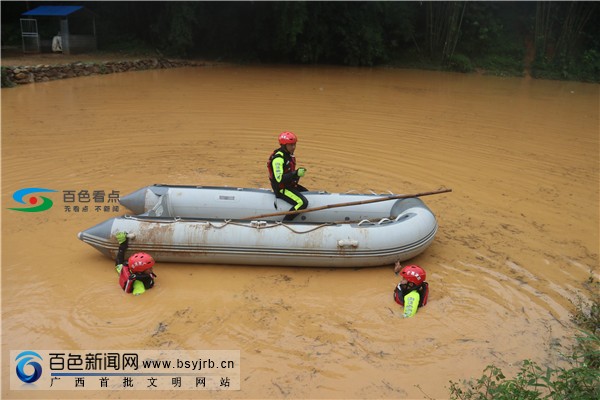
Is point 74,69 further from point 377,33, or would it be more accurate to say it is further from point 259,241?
point 259,241

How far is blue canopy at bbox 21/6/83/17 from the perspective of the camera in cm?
1590

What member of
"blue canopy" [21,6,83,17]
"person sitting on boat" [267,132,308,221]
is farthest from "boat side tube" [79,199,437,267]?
"blue canopy" [21,6,83,17]

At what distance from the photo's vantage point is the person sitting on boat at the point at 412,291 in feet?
13.5

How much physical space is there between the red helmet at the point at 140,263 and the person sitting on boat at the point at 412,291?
2.07 m

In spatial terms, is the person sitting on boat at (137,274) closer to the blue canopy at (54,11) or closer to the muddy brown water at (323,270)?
the muddy brown water at (323,270)

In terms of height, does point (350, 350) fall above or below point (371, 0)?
below

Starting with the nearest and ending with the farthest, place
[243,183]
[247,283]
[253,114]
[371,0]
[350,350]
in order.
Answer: [350,350], [247,283], [243,183], [253,114], [371,0]

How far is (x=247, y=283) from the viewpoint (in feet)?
14.8

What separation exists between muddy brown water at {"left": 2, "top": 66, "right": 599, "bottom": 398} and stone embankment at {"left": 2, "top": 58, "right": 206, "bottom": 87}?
0.98 metres

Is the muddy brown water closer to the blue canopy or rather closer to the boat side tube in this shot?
the boat side tube

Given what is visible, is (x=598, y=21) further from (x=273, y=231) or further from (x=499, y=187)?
(x=273, y=231)

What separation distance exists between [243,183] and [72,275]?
2529 mm

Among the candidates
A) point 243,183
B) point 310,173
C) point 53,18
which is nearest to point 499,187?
point 310,173

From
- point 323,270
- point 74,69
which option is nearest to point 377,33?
point 74,69
